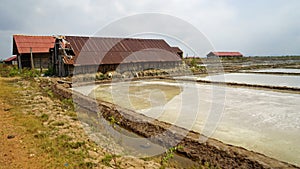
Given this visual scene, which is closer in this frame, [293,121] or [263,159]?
[263,159]

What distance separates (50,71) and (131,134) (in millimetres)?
13677

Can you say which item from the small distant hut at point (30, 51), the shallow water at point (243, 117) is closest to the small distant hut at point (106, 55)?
the small distant hut at point (30, 51)

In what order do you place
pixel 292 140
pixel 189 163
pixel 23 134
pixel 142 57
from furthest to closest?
pixel 142 57, pixel 23 134, pixel 292 140, pixel 189 163

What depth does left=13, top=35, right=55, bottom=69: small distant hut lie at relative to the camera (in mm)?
19438

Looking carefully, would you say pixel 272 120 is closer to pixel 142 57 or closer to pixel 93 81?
pixel 93 81

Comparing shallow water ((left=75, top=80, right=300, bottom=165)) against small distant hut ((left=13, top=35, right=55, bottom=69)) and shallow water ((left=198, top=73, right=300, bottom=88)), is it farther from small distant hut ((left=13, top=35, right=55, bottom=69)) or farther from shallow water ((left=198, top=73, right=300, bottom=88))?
small distant hut ((left=13, top=35, right=55, bottom=69))

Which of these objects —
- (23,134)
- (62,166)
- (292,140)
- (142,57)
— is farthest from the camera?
(142,57)

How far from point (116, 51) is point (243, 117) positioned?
529 inches

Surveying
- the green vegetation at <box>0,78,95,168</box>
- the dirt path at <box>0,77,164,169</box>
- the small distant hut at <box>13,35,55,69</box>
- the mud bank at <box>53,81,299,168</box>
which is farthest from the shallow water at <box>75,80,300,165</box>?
the small distant hut at <box>13,35,55,69</box>

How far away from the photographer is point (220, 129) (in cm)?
494

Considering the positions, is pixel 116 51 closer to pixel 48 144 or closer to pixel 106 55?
pixel 106 55

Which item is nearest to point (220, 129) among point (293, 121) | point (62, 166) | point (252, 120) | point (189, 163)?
point (252, 120)

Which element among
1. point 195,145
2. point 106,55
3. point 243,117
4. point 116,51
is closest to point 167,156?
point 195,145

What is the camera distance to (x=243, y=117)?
579 cm
